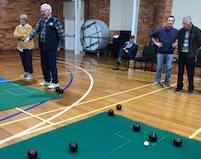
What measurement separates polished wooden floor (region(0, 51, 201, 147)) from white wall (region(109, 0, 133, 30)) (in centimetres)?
467

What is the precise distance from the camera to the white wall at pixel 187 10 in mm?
8812

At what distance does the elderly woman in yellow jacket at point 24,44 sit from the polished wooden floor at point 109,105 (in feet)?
0.98

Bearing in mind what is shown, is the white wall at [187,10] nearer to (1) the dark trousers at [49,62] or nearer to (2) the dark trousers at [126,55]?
(2) the dark trousers at [126,55]

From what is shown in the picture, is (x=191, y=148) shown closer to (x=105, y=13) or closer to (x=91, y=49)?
(x=91, y=49)

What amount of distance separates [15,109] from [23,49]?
2382 millimetres

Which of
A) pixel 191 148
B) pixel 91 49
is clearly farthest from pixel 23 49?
pixel 91 49

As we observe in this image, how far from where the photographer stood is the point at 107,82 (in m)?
6.23

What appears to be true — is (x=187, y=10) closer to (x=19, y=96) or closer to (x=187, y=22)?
(x=187, y=22)

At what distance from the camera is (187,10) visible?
9.03 meters

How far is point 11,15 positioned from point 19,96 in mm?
8784

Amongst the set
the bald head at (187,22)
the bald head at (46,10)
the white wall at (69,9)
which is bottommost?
the bald head at (187,22)

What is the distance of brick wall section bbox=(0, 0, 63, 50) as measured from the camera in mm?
12180

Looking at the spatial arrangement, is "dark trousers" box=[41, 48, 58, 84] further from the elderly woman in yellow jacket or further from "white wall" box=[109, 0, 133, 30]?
"white wall" box=[109, 0, 133, 30]

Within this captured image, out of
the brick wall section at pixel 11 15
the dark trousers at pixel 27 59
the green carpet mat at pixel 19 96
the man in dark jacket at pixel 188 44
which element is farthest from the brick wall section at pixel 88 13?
the green carpet mat at pixel 19 96
